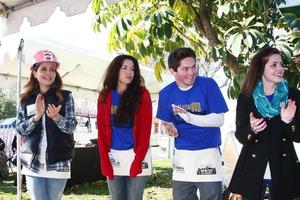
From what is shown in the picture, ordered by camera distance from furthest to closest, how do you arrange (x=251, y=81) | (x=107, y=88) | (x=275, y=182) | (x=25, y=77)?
(x=25, y=77), (x=107, y=88), (x=251, y=81), (x=275, y=182)

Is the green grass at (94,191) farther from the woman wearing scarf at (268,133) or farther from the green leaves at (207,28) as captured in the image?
the woman wearing scarf at (268,133)

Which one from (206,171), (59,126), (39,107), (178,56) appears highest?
(178,56)

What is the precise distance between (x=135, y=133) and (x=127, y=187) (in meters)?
0.40

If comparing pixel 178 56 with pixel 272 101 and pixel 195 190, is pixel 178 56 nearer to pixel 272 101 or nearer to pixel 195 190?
pixel 272 101

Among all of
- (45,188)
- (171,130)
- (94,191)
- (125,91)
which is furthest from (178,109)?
(94,191)

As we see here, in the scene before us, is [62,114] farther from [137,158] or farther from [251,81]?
[251,81]

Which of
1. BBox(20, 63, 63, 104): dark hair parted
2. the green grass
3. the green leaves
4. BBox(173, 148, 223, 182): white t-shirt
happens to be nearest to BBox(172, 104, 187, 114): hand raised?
BBox(173, 148, 223, 182): white t-shirt

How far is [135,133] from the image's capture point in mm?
3225

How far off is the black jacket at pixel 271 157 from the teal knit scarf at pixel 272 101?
0.16ft

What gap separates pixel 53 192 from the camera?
10.9ft

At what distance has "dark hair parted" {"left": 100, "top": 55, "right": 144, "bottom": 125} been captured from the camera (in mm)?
3227

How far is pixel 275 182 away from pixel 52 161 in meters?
1.59

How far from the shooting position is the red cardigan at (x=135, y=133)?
316cm

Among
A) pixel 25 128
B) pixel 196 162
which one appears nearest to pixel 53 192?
pixel 25 128
